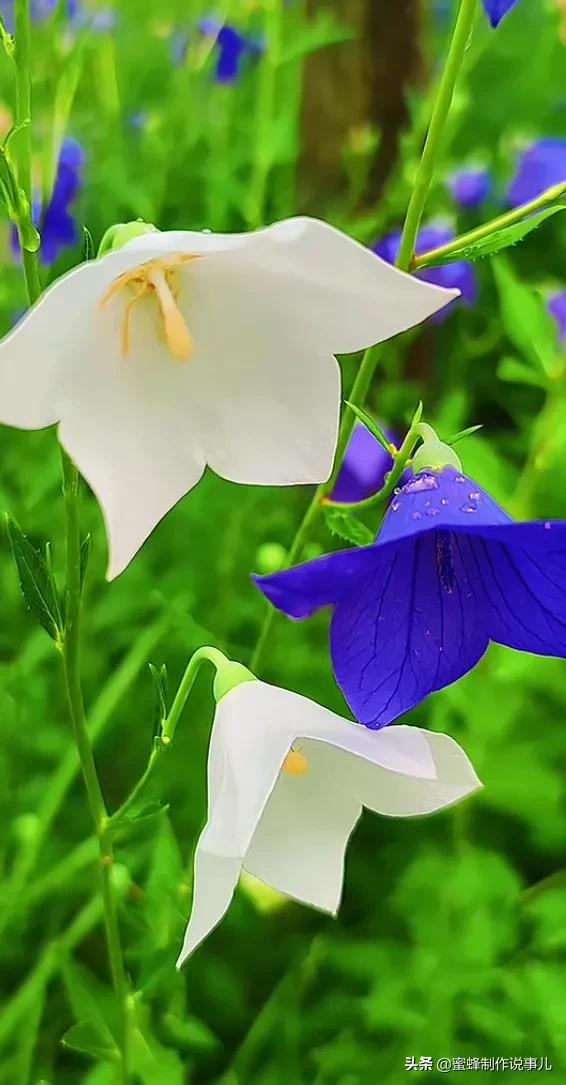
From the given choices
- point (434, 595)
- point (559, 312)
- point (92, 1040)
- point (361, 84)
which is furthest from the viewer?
point (361, 84)

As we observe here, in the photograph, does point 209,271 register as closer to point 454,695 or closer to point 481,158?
point 454,695

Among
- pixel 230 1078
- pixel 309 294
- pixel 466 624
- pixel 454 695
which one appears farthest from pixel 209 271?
pixel 230 1078

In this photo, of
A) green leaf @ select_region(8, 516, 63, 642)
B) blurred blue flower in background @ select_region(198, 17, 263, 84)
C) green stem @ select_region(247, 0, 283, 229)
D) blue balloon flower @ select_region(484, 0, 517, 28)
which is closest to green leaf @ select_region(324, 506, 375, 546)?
green leaf @ select_region(8, 516, 63, 642)

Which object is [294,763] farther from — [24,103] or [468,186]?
[468,186]

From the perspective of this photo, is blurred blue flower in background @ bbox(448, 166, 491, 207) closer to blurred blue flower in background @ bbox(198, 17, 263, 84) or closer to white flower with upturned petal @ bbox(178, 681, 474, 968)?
blurred blue flower in background @ bbox(198, 17, 263, 84)

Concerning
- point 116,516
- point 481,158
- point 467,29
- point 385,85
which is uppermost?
point 467,29

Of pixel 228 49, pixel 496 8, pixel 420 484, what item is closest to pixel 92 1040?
pixel 420 484
